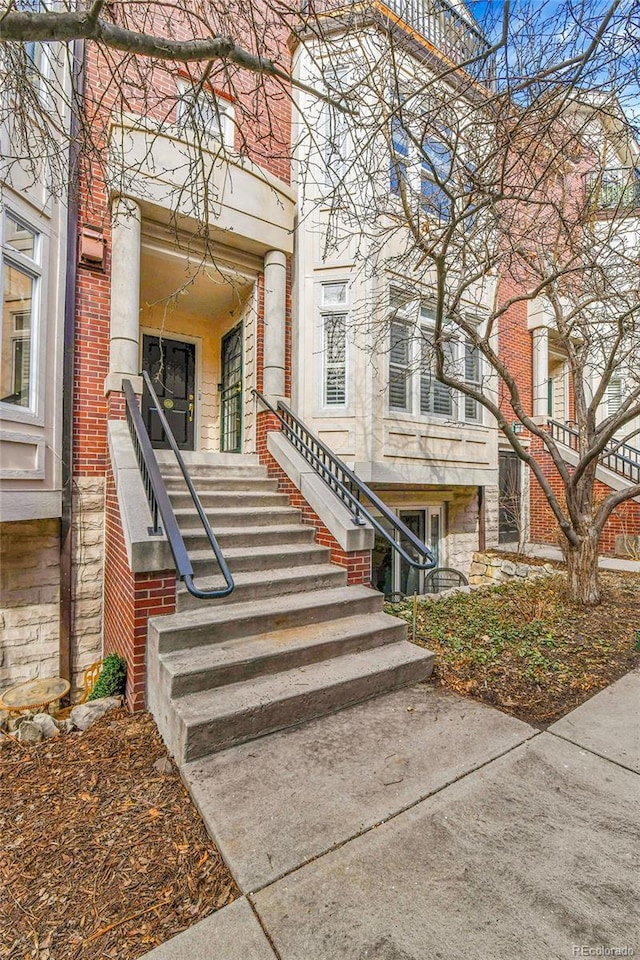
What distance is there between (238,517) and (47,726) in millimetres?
2379

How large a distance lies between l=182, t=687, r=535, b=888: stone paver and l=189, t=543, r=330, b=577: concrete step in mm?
1607

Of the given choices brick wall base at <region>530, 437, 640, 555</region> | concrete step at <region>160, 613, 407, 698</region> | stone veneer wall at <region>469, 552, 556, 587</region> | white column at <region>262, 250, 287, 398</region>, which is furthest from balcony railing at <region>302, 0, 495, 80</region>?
brick wall base at <region>530, 437, 640, 555</region>

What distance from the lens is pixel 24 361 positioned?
15.4 feet

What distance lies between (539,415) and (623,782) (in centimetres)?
956

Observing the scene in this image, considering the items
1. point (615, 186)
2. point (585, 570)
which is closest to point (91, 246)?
point (615, 186)

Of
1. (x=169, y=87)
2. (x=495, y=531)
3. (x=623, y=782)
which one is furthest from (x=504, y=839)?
(x=169, y=87)

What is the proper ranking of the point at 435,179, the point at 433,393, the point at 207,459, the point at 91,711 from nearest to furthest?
1. the point at 91,711
2. the point at 435,179
3. the point at 207,459
4. the point at 433,393

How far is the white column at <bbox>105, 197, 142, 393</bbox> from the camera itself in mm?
5289

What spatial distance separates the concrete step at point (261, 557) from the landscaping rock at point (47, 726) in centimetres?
143

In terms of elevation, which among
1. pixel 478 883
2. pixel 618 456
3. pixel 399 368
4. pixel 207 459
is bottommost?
pixel 478 883

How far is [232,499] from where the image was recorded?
16.8 feet

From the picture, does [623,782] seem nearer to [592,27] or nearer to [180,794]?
[180,794]

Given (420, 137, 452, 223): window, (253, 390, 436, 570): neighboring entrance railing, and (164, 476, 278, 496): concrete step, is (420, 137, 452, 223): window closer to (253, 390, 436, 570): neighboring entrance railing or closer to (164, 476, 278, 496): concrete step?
(253, 390, 436, 570): neighboring entrance railing

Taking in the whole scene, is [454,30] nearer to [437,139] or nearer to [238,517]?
[437,139]
